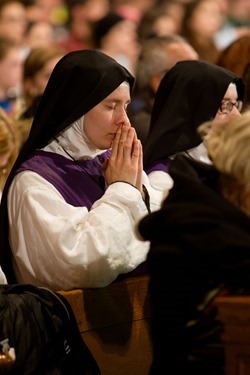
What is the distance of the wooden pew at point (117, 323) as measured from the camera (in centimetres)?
470

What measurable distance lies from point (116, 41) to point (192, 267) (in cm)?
637

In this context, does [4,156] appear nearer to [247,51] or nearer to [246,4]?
[247,51]

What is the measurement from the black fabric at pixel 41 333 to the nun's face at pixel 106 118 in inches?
33.6

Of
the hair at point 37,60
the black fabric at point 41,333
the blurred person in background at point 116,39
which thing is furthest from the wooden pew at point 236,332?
the blurred person in background at point 116,39

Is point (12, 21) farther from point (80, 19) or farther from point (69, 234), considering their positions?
point (69, 234)

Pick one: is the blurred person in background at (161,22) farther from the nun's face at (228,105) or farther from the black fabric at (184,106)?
the nun's face at (228,105)

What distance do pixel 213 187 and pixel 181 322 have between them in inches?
18.8

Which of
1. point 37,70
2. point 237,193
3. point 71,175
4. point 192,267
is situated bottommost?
point 37,70

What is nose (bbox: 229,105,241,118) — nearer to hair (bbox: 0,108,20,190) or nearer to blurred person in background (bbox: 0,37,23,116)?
hair (bbox: 0,108,20,190)

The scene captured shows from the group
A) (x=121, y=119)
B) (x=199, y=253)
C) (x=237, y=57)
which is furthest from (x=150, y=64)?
(x=199, y=253)

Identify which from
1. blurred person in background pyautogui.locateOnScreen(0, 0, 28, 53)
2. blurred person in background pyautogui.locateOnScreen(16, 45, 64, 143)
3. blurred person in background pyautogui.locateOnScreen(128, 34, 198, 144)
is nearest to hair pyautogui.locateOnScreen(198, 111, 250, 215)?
blurred person in background pyautogui.locateOnScreen(128, 34, 198, 144)

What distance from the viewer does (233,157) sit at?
148 inches

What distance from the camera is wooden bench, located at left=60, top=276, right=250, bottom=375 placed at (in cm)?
470

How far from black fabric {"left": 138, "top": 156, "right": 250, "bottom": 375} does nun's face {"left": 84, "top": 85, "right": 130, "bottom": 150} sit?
1149 millimetres
